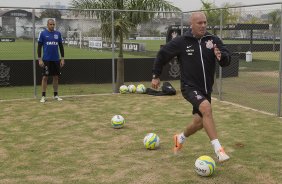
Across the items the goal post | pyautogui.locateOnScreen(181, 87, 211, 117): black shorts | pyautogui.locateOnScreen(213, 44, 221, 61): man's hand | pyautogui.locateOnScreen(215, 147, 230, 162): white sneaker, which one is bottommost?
pyautogui.locateOnScreen(215, 147, 230, 162): white sneaker

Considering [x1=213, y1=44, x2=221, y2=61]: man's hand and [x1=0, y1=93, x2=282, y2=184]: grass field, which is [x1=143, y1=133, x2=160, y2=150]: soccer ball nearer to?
[x1=0, y1=93, x2=282, y2=184]: grass field

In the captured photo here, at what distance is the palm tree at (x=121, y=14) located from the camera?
41.7 ft

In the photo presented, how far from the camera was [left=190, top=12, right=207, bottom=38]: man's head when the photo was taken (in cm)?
504

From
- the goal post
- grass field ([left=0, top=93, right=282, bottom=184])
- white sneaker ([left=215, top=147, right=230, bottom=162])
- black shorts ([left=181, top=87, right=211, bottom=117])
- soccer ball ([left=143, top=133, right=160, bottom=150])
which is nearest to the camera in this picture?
white sneaker ([left=215, top=147, right=230, bottom=162])

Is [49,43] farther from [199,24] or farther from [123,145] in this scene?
[199,24]

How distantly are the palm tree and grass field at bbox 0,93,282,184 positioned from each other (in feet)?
10.8

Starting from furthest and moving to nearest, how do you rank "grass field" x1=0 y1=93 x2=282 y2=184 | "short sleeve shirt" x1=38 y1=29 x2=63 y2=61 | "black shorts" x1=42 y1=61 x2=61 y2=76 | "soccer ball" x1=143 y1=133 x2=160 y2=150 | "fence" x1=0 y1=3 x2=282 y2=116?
"fence" x1=0 y1=3 x2=282 y2=116, "black shorts" x1=42 y1=61 x2=61 y2=76, "short sleeve shirt" x1=38 y1=29 x2=63 y2=61, "soccer ball" x1=143 y1=133 x2=160 y2=150, "grass field" x1=0 y1=93 x2=282 y2=184

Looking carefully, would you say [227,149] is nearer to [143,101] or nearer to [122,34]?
[143,101]

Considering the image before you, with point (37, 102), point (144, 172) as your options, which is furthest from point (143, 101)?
point (144, 172)

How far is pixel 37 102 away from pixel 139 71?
594cm

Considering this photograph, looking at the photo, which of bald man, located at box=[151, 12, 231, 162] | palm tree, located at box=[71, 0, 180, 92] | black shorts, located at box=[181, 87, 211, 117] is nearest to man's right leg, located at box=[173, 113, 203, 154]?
bald man, located at box=[151, 12, 231, 162]

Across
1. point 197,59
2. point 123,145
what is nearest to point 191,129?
point 197,59

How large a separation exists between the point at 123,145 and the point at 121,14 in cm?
729

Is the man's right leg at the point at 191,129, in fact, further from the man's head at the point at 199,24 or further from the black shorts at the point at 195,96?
the man's head at the point at 199,24
